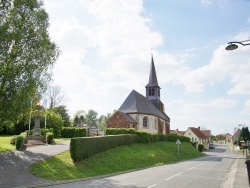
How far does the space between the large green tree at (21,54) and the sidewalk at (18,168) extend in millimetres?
2898

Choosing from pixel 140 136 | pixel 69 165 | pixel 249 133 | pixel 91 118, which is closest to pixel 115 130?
pixel 140 136

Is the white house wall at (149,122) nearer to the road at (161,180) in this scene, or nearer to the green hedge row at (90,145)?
the green hedge row at (90,145)

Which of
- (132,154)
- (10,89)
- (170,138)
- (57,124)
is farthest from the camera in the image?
(170,138)

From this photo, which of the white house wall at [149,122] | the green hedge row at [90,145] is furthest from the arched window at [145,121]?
the green hedge row at [90,145]

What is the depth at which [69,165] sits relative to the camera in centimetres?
1961

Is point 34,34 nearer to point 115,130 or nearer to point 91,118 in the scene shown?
point 115,130

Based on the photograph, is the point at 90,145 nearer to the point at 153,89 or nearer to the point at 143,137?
the point at 143,137

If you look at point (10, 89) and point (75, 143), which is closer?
point (10, 89)

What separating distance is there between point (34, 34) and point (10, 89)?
4540mm

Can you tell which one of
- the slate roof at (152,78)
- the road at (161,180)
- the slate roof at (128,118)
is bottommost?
the road at (161,180)

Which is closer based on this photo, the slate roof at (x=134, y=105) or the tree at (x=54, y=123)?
the tree at (x=54, y=123)

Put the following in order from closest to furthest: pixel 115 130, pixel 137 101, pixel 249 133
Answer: pixel 115 130
pixel 137 101
pixel 249 133

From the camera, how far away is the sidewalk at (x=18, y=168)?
1402cm

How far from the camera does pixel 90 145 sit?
23109mm
